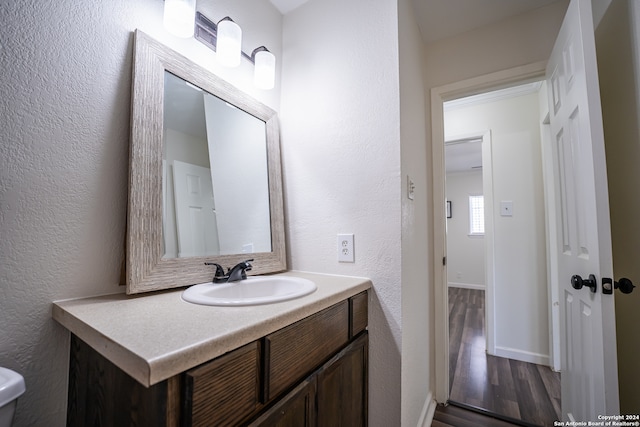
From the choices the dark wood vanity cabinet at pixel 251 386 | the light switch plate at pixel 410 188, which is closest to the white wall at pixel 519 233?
the light switch plate at pixel 410 188

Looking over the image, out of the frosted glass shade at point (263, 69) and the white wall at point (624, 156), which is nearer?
the white wall at point (624, 156)

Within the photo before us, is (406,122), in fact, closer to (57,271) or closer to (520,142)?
(57,271)

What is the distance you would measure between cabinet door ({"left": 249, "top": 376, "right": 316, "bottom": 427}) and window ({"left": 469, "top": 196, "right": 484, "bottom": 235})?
209 inches

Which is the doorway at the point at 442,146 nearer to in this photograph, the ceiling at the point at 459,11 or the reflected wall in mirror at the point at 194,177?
the ceiling at the point at 459,11

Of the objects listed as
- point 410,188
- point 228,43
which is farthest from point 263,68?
point 410,188

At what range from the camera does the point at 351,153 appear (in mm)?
1239

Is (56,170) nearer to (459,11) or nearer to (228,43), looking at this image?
(228,43)

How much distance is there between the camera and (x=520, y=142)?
2225 millimetres

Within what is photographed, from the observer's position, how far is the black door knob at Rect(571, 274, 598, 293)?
3.07 feet

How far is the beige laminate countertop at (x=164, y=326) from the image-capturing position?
1.49ft

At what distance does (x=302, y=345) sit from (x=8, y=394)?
2.00ft

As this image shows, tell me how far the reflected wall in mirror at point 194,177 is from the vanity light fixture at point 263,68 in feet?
0.35

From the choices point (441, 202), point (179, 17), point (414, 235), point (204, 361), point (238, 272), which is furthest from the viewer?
point (441, 202)

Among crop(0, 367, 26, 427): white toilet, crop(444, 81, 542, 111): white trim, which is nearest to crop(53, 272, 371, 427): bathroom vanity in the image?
crop(0, 367, 26, 427): white toilet
